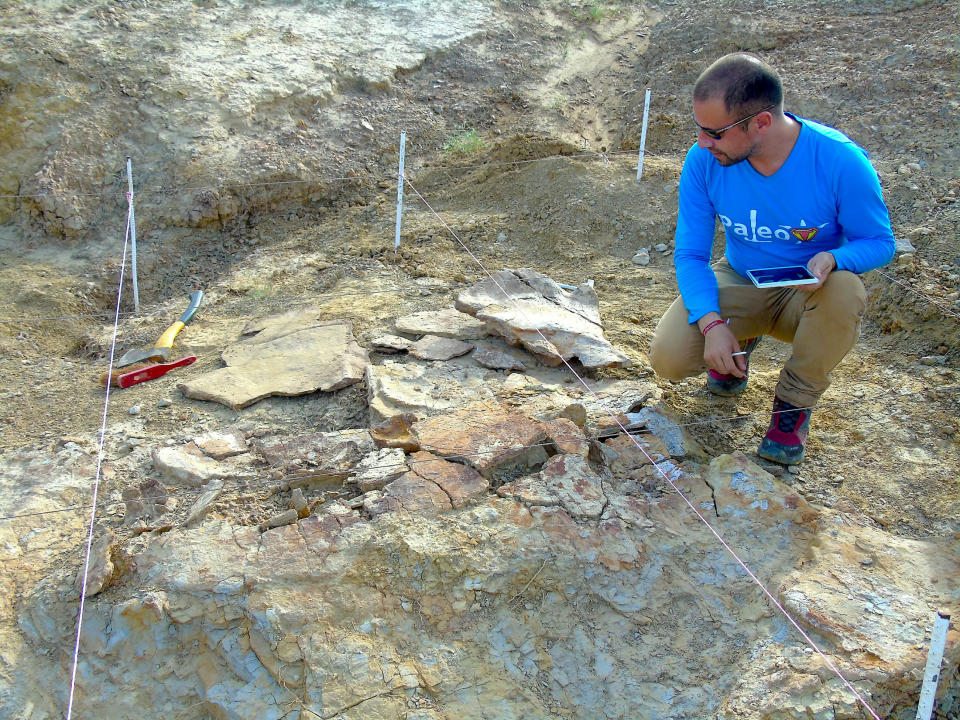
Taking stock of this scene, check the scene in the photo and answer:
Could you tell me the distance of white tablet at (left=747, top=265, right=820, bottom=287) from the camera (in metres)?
2.66

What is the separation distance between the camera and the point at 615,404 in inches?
124

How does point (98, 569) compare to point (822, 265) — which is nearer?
point (98, 569)

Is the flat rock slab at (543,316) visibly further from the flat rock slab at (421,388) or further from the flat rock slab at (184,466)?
the flat rock slab at (184,466)

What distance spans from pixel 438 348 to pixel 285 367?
0.70 metres

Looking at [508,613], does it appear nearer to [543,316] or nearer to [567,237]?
[543,316]

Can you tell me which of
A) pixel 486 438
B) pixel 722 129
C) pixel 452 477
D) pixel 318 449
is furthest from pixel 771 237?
pixel 318 449

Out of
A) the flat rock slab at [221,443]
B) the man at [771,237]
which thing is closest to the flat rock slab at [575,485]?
the man at [771,237]

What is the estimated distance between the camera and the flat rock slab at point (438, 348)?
3.48 m

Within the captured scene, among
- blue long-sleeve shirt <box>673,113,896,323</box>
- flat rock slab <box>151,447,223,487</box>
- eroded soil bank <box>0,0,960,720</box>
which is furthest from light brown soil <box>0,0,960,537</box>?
blue long-sleeve shirt <box>673,113,896,323</box>

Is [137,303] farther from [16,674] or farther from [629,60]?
[629,60]

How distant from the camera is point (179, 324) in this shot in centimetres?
411

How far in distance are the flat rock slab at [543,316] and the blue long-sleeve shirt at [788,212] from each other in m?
0.60

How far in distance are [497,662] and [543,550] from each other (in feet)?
1.22

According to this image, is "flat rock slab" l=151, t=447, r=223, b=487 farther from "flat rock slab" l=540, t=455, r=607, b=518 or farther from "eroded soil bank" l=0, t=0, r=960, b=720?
"flat rock slab" l=540, t=455, r=607, b=518
